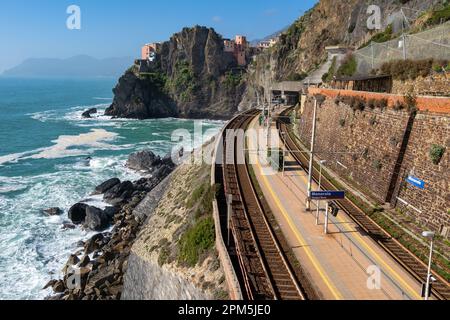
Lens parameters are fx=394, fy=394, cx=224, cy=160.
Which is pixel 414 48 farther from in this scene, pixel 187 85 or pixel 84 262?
pixel 187 85

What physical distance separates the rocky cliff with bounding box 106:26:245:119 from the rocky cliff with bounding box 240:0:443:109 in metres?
7.36

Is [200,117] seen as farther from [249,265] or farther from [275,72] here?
[249,265]

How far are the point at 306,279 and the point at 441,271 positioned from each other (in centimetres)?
480

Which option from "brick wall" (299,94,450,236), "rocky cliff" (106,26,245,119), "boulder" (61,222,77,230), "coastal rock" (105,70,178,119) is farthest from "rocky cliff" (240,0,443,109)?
"boulder" (61,222,77,230)

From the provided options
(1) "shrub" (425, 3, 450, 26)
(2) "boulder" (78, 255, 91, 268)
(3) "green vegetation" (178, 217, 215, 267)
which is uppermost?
(1) "shrub" (425, 3, 450, 26)

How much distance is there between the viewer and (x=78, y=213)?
35.7 meters

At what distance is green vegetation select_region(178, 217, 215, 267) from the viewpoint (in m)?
17.4

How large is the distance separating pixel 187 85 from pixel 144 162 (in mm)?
65518

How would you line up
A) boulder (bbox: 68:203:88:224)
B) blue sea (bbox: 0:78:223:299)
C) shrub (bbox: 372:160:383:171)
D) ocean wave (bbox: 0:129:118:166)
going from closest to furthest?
shrub (bbox: 372:160:383:171)
blue sea (bbox: 0:78:223:299)
boulder (bbox: 68:203:88:224)
ocean wave (bbox: 0:129:118:166)

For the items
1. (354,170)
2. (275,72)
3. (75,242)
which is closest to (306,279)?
(354,170)

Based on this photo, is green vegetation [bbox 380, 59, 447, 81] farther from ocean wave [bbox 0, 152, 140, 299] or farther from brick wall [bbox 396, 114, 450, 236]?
ocean wave [bbox 0, 152, 140, 299]

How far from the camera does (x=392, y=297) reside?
1261 centimetres

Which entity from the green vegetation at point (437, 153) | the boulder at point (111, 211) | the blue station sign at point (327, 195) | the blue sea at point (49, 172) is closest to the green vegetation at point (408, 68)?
the green vegetation at point (437, 153)
